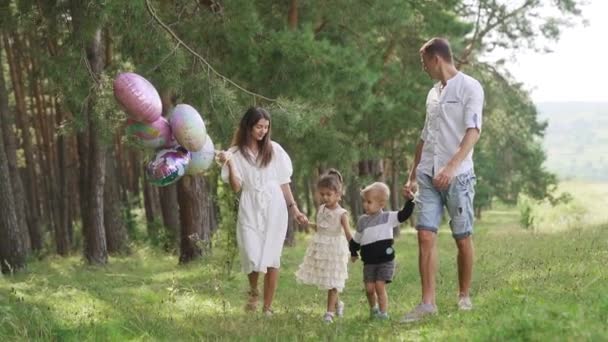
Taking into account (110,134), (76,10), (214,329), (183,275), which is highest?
(76,10)

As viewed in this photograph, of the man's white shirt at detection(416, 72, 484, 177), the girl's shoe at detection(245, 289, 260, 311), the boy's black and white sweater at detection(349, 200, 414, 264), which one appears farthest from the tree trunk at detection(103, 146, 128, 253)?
the man's white shirt at detection(416, 72, 484, 177)

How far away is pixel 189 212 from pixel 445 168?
31.4 ft

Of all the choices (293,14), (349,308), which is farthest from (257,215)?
(293,14)

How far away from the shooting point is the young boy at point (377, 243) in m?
7.13

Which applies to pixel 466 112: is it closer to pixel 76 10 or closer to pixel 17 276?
pixel 76 10

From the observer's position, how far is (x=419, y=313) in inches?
258

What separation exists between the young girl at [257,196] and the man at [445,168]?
1.29 meters

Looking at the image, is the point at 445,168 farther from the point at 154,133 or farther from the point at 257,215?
the point at 154,133

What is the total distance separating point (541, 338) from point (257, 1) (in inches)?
498

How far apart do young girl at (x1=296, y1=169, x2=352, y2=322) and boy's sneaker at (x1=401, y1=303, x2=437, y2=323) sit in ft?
3.50

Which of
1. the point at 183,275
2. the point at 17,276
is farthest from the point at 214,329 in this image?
the point at 17,276

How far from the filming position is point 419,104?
22.0 meters

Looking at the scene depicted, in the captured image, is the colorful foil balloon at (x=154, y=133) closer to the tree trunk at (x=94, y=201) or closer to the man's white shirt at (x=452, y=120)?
the man's white shirt at (x=452, y=120)

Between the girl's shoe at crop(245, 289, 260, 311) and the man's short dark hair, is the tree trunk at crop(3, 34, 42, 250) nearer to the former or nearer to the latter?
the girl's shoe at crop(245, 289, 260, 311)
